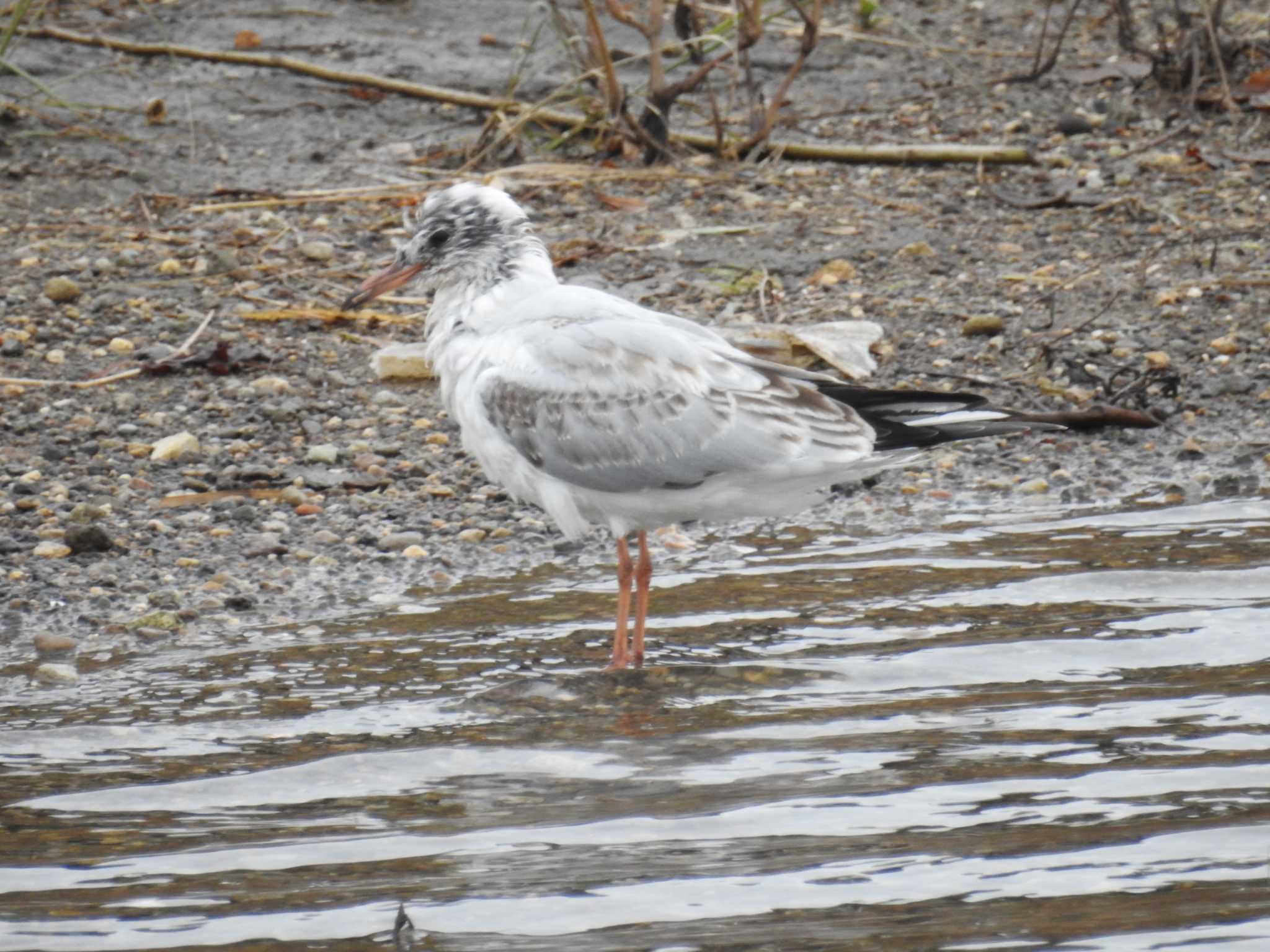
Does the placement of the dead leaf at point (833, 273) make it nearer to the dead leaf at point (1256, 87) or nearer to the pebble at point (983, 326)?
the pebble at point (983, 326)

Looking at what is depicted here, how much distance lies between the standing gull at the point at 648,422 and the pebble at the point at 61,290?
2.76 meters

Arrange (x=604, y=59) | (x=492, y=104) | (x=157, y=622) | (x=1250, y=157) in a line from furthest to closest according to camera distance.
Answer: (x=492, y=104)
(x=1250, y=157)
(x=604, y=59)
(x=157, y=622)

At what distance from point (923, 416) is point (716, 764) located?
1492 millimetres

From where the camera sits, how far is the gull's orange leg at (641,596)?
4985mm

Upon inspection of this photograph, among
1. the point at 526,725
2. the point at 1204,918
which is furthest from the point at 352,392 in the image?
the point at 1204,918

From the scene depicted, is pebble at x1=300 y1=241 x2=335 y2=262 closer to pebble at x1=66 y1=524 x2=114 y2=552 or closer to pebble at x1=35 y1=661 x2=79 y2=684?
pebble at x1=66 y1=524 x2=114 y2=552

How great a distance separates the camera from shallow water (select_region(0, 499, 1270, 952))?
322cm

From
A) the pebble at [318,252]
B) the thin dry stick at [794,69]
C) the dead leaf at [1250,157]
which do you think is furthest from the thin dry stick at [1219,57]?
the pebble at [318,252]

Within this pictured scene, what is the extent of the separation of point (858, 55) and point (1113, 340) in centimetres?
387

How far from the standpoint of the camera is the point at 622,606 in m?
5.15

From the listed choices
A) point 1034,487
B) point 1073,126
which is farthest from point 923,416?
point 1073,126

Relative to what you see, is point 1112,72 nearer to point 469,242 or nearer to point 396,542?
point 469,242

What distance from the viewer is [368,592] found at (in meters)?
5.62

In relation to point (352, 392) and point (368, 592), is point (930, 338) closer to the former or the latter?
point (352, 392)
